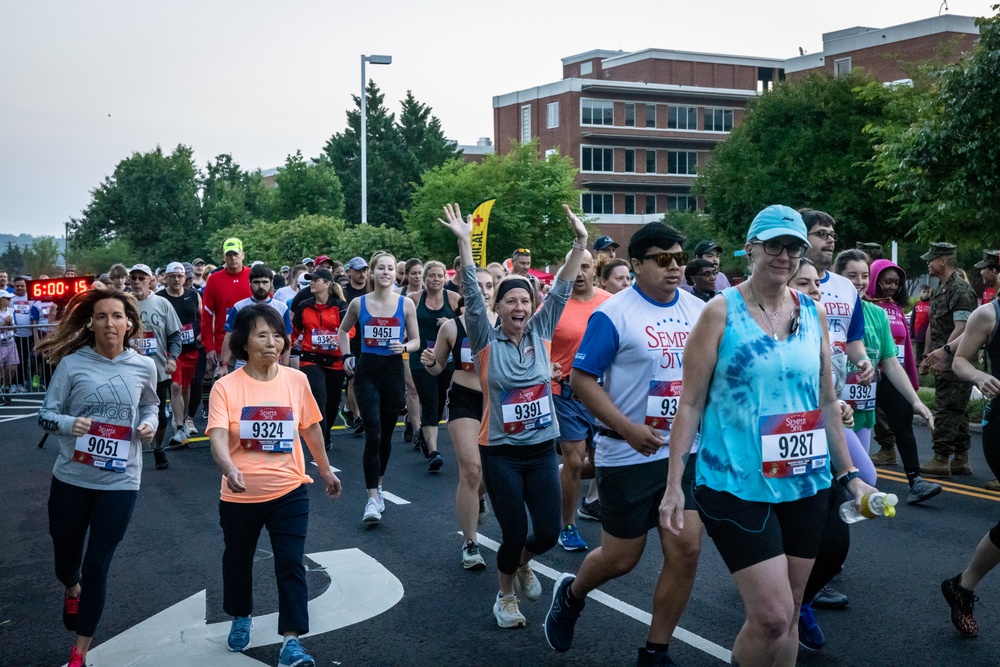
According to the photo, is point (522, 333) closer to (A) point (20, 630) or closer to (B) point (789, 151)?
(A) point (20, 630)

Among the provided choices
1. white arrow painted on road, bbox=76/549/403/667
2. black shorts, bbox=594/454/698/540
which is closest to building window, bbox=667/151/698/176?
white arrow painted on road, bbox=76/549/403/667

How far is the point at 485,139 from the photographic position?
122750 mm

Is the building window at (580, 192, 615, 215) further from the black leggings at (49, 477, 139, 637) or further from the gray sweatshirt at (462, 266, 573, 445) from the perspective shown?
the black leggings at (49, 477, 139, 637)

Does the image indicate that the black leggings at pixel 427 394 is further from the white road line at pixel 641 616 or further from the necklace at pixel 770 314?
the necklace at pixel 770 314

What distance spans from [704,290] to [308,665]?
469cm

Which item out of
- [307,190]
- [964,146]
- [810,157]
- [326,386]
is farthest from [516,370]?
[307,190]

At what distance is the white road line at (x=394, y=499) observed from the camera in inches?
361

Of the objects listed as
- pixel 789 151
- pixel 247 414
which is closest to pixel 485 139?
pixel 789 151

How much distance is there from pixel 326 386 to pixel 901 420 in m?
5.55

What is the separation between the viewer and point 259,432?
5273mm

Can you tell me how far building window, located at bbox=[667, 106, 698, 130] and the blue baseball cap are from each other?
83.0 metres

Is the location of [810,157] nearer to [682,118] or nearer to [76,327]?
[682,118]

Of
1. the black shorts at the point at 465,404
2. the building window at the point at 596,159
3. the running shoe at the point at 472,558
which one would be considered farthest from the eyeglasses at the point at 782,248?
the building window at the point at 596,159

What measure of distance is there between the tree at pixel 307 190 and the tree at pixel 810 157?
3837cm
